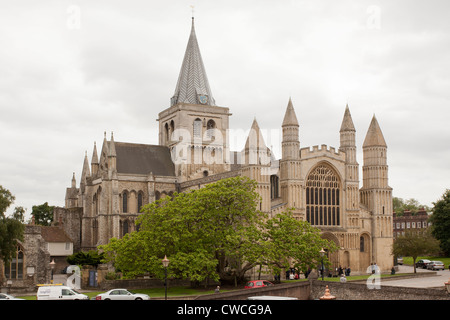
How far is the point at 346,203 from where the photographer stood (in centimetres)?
6738

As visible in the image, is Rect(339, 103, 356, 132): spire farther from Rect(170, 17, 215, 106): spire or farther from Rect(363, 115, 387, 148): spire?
Rect(170, 17, 215, 106): spire

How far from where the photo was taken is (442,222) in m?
77.8

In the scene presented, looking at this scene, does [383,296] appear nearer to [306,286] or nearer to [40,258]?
[306,286]

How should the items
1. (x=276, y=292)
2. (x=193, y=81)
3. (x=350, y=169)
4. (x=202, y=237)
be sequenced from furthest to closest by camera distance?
(x=193, y=81)
(x=350, y=169)
(x=202, y=237)
(x=276, y=292)

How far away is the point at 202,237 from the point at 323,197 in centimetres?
2098

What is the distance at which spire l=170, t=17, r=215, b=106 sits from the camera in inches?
3388

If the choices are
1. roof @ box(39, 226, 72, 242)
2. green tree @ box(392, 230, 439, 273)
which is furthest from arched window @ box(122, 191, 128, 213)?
green tree @ box(392, 230, 439, 273)

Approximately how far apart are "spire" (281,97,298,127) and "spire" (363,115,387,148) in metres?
10.7

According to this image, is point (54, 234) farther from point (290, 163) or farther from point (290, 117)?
point (290, 117)

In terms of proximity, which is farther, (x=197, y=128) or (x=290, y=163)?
(x=197, y=128)

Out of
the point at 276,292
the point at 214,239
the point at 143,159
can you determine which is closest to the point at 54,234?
the point at 143,159

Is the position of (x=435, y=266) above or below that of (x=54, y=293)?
below
